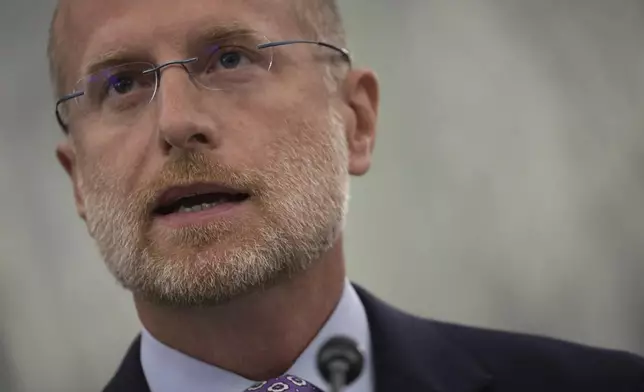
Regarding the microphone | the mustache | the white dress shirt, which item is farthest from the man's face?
the microphone

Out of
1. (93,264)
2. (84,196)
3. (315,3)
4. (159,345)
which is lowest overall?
(159,345)

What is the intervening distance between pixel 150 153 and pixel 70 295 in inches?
17.0

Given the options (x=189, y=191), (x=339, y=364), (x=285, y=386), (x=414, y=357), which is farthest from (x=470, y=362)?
(x=189, y=191)

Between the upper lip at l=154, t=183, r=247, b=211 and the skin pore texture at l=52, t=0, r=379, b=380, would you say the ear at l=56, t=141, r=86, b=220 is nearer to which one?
the skin pore texture at l=52, t=0, r=379, b=380

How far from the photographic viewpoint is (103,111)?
1.08 m

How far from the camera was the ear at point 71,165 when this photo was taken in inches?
46.4

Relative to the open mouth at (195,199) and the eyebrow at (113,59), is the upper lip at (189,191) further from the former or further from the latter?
the eyebrow at (113,59)

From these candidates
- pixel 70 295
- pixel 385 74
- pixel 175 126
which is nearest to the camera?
pixel 175 126

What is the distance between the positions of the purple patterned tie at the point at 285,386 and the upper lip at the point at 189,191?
278 millimetres

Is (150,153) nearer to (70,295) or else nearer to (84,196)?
(84,196)

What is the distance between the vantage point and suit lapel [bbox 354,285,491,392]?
107cm

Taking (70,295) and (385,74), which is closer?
(70,295)

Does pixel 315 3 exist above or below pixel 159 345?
above

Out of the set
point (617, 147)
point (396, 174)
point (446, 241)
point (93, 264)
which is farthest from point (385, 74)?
point (93, 264)
